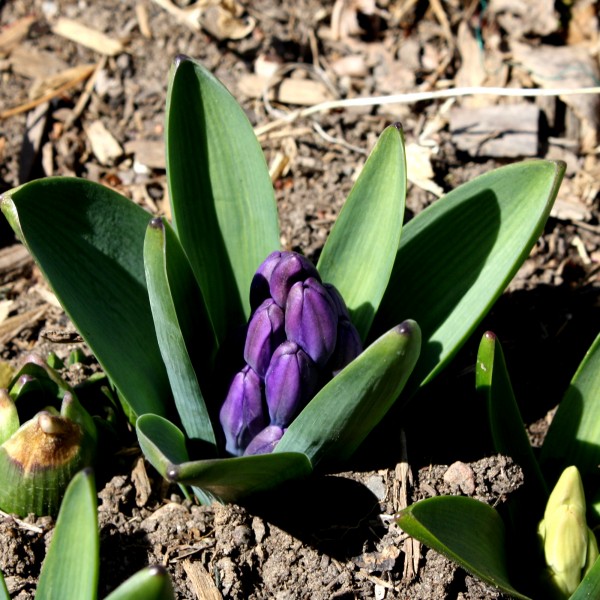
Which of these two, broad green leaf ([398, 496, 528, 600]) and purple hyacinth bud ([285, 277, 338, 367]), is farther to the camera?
purple hyacinth bud ([285, 277, 338, 367])

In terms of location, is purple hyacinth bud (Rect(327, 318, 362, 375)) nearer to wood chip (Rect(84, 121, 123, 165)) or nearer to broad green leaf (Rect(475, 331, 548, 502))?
broad green leaf (Rect(475, 331, 548, 502))

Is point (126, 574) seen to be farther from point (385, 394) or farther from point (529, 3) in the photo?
point (529, 3)

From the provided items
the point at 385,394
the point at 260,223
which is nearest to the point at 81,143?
the point at 260,223

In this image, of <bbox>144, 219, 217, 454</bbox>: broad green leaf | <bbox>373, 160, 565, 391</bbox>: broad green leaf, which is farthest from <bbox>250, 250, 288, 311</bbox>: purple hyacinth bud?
<bbox>373, 160, 565, 391</bbox>: broad green leaf

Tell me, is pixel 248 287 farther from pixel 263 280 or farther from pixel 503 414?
pixel 503 414

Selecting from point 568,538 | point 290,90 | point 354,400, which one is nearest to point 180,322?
point 354,400

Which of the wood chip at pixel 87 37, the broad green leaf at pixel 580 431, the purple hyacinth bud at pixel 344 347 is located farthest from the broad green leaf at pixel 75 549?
the wood chip at pixel 87 37

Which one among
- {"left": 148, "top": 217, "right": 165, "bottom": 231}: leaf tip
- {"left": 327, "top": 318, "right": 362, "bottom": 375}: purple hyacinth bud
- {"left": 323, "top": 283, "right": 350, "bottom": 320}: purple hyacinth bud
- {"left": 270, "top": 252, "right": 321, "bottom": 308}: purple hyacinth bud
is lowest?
{"left": 327, "top": 318, "right": 362, "bottom": 375}: purple hyacinth bud

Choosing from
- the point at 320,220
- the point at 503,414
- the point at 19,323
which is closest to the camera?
the point at 503,414
